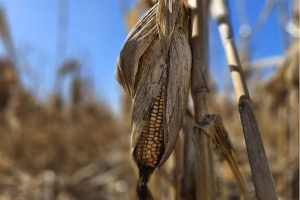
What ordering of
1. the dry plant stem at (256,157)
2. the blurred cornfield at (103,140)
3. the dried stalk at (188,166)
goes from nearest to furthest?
the dry plant stem at (256,157) < the dried stalk at (188,166) < the blurred cornfield at (103,140)

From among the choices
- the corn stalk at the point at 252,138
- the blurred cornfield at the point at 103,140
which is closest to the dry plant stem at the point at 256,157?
the corn stalk at the point at 252,138

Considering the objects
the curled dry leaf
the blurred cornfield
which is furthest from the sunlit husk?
the blurred cornfield

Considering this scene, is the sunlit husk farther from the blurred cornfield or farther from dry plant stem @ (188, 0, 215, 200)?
the blurred cornfield

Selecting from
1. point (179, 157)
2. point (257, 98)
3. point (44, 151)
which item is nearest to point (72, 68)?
point (44, 151)

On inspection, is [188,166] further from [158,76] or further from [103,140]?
[103,140]

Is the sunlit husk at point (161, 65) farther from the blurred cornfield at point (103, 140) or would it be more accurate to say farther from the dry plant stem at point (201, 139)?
the blurred cornfield at point (103, 140)

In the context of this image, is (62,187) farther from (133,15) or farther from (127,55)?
(127,55)

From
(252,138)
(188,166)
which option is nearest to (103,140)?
(188,166)
